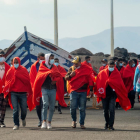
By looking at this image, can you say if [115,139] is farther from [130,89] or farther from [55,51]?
[55,51]

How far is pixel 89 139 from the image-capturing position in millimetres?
10500

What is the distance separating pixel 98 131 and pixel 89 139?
54.2 inches

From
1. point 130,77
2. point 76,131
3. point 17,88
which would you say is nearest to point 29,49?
point 130,77

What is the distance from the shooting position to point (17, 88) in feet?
41.4

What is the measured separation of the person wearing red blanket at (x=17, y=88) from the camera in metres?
12.6

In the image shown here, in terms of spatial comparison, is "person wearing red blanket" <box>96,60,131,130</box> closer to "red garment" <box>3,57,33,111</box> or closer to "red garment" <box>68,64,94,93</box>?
"red garment" <box>68,64,94,93</box>

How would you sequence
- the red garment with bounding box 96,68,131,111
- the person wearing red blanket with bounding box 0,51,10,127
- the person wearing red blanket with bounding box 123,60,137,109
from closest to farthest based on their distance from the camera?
the red garment with bounding box 96,68,131,111
the person wearing red blanket with bounding box 0,51,10,127
the person wearing red blanket with bounding box 123,60,137,109

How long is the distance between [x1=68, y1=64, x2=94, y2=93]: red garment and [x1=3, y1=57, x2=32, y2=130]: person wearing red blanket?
3.66ft

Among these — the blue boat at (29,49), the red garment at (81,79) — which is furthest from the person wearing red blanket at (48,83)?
the blue boat at (29,49)

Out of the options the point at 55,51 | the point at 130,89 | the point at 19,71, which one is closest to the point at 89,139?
the point at 19,71

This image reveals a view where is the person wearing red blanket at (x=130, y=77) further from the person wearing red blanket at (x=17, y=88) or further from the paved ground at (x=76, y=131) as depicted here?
the person wearing red blanket at (x=17, y=88)

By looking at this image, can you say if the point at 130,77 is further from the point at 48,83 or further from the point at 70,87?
the point at 48,83

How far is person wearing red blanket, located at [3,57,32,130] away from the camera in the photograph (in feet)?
41.4

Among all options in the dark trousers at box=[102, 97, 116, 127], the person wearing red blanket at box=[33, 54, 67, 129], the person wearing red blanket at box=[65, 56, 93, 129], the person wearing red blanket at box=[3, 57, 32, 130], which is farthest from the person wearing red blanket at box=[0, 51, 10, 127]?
the dark trousers at box=[102, 97, 116, 127]
